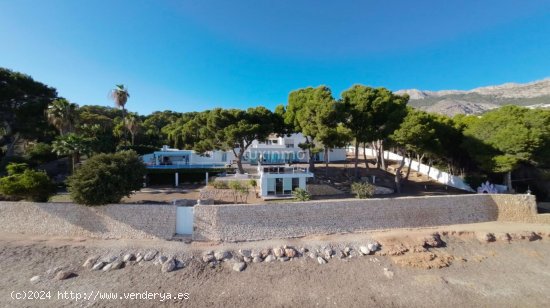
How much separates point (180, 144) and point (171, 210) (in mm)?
29096

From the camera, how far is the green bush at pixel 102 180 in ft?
42.0

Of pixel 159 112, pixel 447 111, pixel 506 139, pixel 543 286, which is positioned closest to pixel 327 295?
pixel 543 286

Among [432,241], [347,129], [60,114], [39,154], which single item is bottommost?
[432,241]

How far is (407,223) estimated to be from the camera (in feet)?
52.3

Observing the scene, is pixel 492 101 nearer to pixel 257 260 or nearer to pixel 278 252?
pixel 278 252

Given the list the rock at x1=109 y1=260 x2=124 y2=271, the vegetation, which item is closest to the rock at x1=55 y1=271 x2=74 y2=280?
the rock at x1=109 y1=260 x2=124 y2=271

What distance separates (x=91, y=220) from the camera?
1379 cm

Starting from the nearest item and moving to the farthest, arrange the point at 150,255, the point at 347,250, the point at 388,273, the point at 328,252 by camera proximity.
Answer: the point at 388,273 → the point at 150,255 → the point at 328,252 → the point at 347,250

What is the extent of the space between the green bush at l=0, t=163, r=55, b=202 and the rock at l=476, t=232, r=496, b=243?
2837 centimetres

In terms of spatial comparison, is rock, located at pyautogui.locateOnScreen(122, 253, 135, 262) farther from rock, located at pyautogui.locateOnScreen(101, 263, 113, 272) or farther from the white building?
the white building

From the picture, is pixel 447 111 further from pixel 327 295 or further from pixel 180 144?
pixel 327 295

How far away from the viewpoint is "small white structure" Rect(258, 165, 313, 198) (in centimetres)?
1881

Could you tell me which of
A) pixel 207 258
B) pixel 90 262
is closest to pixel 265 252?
pixel 207 258

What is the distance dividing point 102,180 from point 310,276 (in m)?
12.7
